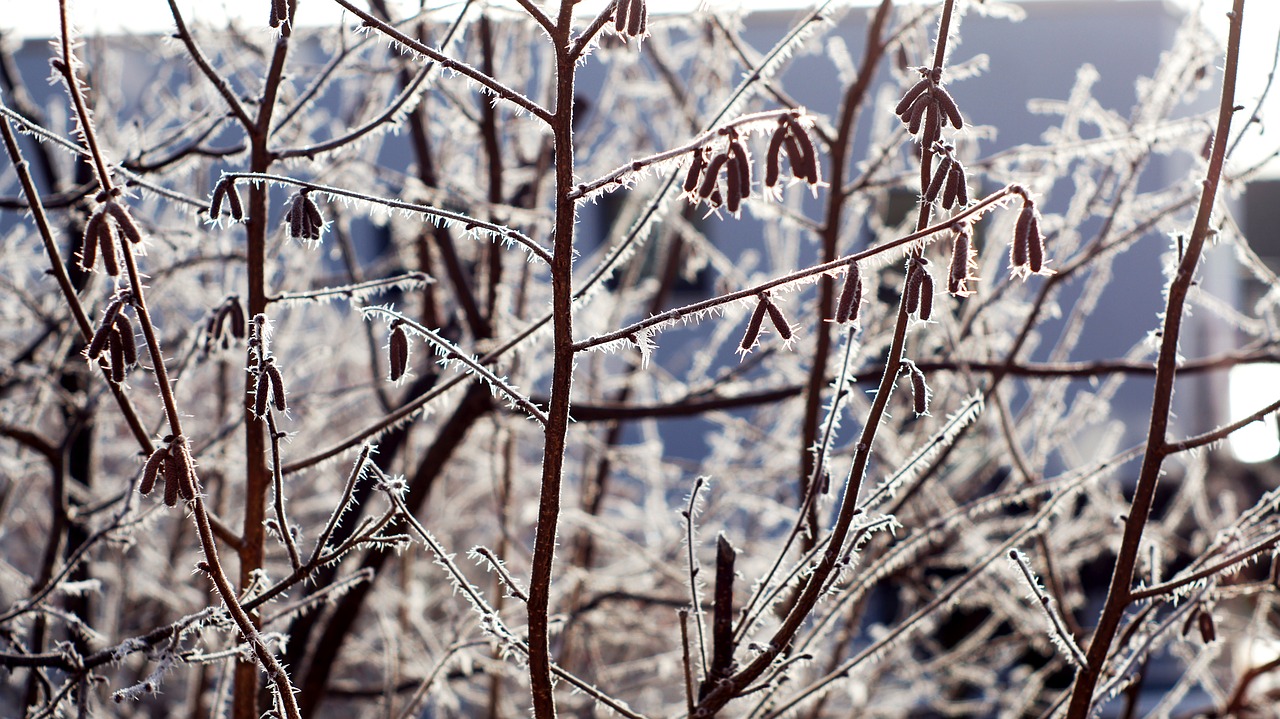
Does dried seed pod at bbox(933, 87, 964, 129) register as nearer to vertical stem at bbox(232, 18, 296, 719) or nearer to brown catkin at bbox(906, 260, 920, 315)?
brown catkin at bbox(906, 260, 920, 315)

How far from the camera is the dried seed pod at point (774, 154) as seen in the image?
4.06 feet

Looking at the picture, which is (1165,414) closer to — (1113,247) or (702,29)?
(1113,247)

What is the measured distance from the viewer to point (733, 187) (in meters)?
1.20

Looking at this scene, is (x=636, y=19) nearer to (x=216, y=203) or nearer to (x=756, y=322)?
(x=756, y=322)

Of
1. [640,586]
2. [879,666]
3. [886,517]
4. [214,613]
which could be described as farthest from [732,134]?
[640,586]

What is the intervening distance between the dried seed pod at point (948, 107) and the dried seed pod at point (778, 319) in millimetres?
320

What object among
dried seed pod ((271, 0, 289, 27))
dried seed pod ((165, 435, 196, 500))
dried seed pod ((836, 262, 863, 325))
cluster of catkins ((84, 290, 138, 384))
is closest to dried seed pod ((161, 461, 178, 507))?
dried seed pod ((165, 435, 196, 500))

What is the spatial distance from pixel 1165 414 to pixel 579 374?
375 centimetres

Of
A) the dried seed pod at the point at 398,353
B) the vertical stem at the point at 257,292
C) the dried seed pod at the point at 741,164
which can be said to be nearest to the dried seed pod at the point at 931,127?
the dried seed pod at the point at 741,164

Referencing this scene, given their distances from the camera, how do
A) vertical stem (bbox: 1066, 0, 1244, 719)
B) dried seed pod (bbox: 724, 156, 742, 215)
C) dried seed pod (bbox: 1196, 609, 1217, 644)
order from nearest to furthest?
dried seed pod (bbox: 724, 156, 742, 215), vertical stem (bbox: 1066, 0, 1244, 719), dried seed pod (bbox: 1196, 609, 1217, 644)

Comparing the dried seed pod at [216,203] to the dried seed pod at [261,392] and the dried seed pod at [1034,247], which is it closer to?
the dried seed pod at [261,392]

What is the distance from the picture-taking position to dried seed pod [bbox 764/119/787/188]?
124cm

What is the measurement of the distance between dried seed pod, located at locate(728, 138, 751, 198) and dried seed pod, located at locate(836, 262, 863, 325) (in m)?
0.21

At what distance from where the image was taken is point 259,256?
190 cm
